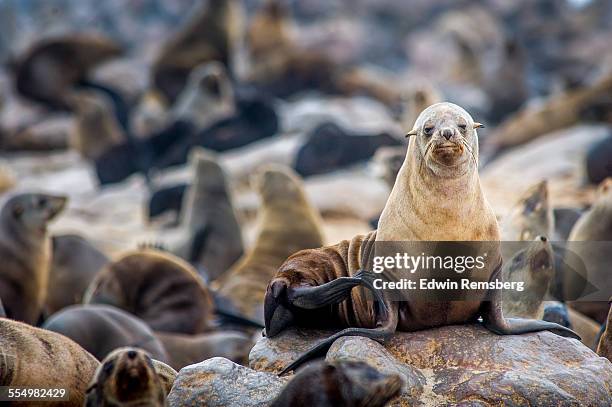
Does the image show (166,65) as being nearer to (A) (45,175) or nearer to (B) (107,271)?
(A) (45,175)

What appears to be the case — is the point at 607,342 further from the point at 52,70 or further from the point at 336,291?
the point at 52,70

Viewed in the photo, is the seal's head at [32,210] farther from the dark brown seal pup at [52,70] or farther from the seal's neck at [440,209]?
the dark brown seal pup at [52,70]

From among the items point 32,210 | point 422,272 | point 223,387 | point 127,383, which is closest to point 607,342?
point 422,272

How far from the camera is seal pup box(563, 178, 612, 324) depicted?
698 centimetres

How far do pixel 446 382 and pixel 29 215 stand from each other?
522 centimetres

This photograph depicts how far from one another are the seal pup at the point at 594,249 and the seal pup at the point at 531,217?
39cm

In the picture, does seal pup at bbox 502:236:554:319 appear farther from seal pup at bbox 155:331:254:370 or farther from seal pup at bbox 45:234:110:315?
seal pup at bbox 45:234:110:315

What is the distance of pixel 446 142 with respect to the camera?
427 cm

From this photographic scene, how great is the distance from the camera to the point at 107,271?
820cm

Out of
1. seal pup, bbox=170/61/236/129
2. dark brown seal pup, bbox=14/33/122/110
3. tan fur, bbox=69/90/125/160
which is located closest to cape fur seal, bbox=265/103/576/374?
seal pup, bbox=170/61/236/129

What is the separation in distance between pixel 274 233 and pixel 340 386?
5.20m

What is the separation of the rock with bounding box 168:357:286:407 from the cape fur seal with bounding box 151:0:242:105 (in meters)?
18.2

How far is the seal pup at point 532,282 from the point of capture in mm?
5660

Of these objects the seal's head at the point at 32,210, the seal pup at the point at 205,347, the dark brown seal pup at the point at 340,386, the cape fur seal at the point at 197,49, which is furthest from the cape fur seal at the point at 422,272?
the cape fur seal at the point at 197,49
